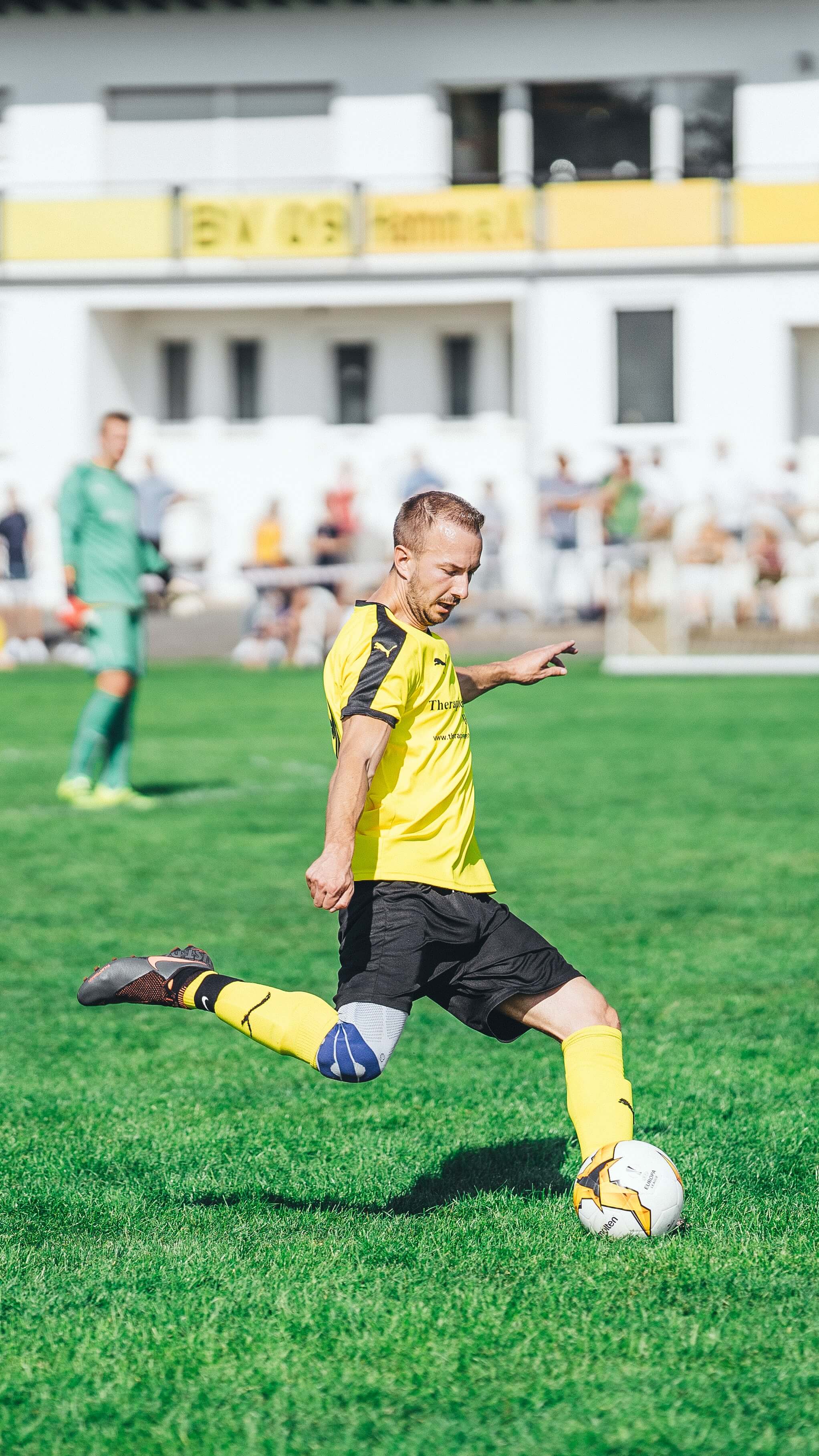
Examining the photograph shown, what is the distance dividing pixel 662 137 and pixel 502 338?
13.8ft

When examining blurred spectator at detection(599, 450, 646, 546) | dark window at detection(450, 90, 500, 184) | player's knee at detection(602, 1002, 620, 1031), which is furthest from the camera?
dark window at detection(450, 90, 500, 184)

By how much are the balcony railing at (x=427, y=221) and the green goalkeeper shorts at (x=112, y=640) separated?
21.1 m

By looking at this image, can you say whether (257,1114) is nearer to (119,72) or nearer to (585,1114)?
(585,1114)

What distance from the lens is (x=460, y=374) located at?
33.0m

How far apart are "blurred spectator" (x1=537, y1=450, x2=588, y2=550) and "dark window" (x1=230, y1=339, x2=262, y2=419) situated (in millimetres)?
10872

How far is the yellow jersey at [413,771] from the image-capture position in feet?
13.2

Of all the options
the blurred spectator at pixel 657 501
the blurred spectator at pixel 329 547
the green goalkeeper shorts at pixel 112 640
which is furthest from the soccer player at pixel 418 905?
the blurred spectator at pixel 329 547

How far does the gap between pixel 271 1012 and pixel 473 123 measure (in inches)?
1190

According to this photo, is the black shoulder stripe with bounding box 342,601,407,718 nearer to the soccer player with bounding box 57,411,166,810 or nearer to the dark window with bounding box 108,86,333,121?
the soccer player with bounding box 57,411,166,810

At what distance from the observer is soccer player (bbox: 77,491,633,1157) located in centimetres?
398

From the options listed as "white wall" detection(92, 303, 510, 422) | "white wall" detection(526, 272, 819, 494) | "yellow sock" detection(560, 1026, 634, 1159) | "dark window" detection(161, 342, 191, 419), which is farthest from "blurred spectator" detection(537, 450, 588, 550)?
"yellow sock" detection(560, 1026, 634, 1159)

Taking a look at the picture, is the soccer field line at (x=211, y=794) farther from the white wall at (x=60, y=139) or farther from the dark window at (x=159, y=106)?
the dark window at (x=159, y=106)

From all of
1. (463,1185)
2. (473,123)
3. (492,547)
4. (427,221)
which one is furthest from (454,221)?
(463,1185)

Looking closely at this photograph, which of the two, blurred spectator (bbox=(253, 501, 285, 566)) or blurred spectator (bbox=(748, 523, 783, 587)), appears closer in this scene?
blurred spectator (bbox=(748, 523, 783, 587))
